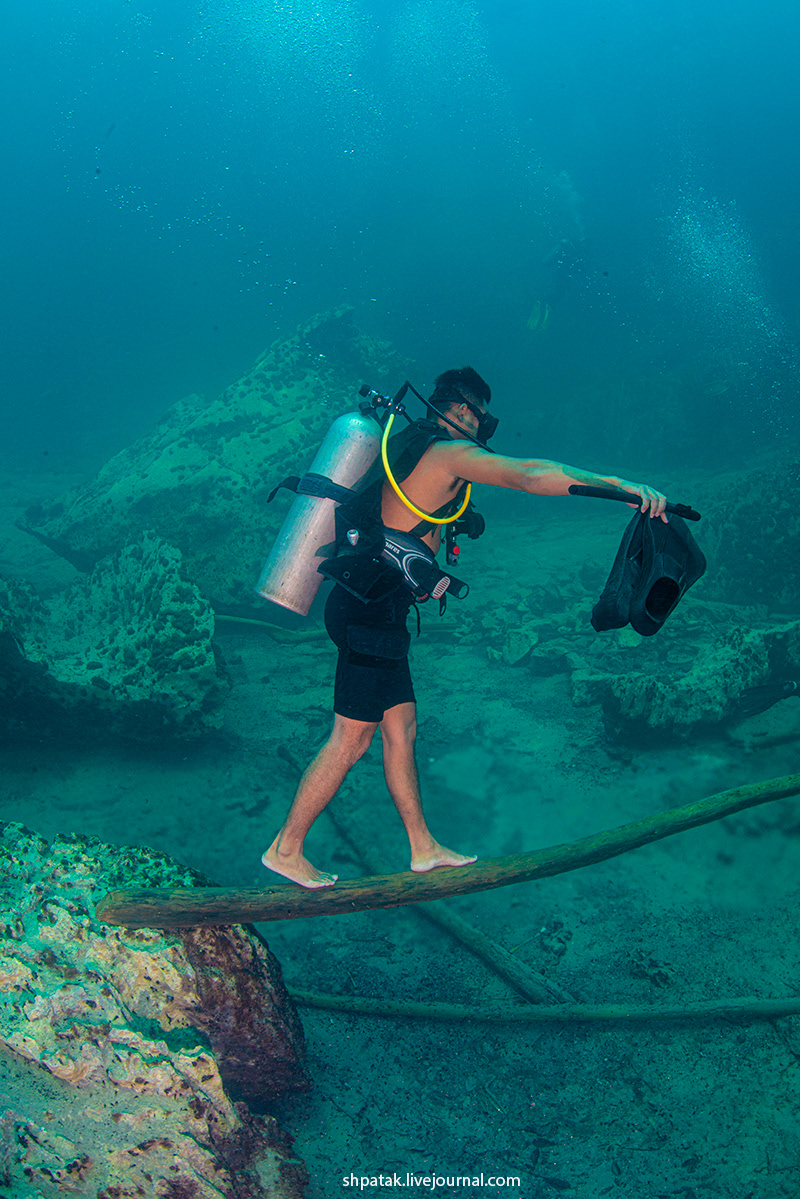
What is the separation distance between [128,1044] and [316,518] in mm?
2306

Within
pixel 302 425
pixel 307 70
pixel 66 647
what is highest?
pixel 307 70

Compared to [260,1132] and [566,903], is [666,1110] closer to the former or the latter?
[566,903]

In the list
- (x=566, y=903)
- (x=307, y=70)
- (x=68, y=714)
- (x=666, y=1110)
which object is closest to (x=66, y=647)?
(x=68, y=714)

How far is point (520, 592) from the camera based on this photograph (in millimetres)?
9156

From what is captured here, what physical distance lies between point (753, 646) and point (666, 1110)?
13.2 feet

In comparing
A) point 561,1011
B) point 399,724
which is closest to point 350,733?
point 399,724

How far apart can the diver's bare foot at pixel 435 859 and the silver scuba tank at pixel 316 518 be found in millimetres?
1357

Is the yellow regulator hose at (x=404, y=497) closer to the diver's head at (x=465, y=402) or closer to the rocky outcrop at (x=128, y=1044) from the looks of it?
the diver's head at (x=465, y=402)

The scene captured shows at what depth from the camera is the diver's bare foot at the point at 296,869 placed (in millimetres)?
2699

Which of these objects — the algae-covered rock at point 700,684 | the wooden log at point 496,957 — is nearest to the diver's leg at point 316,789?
the wooden log at point 496,957

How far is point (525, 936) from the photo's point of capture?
353cm

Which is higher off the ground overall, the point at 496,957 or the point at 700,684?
the point at 700,684

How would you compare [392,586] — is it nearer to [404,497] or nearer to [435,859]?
[404,497]

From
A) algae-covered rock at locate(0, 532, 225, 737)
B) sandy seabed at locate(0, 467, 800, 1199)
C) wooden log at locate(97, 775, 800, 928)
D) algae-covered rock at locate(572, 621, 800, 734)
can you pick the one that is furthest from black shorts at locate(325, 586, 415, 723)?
algae-covered rock at locate(572, 621, 800, 734)
